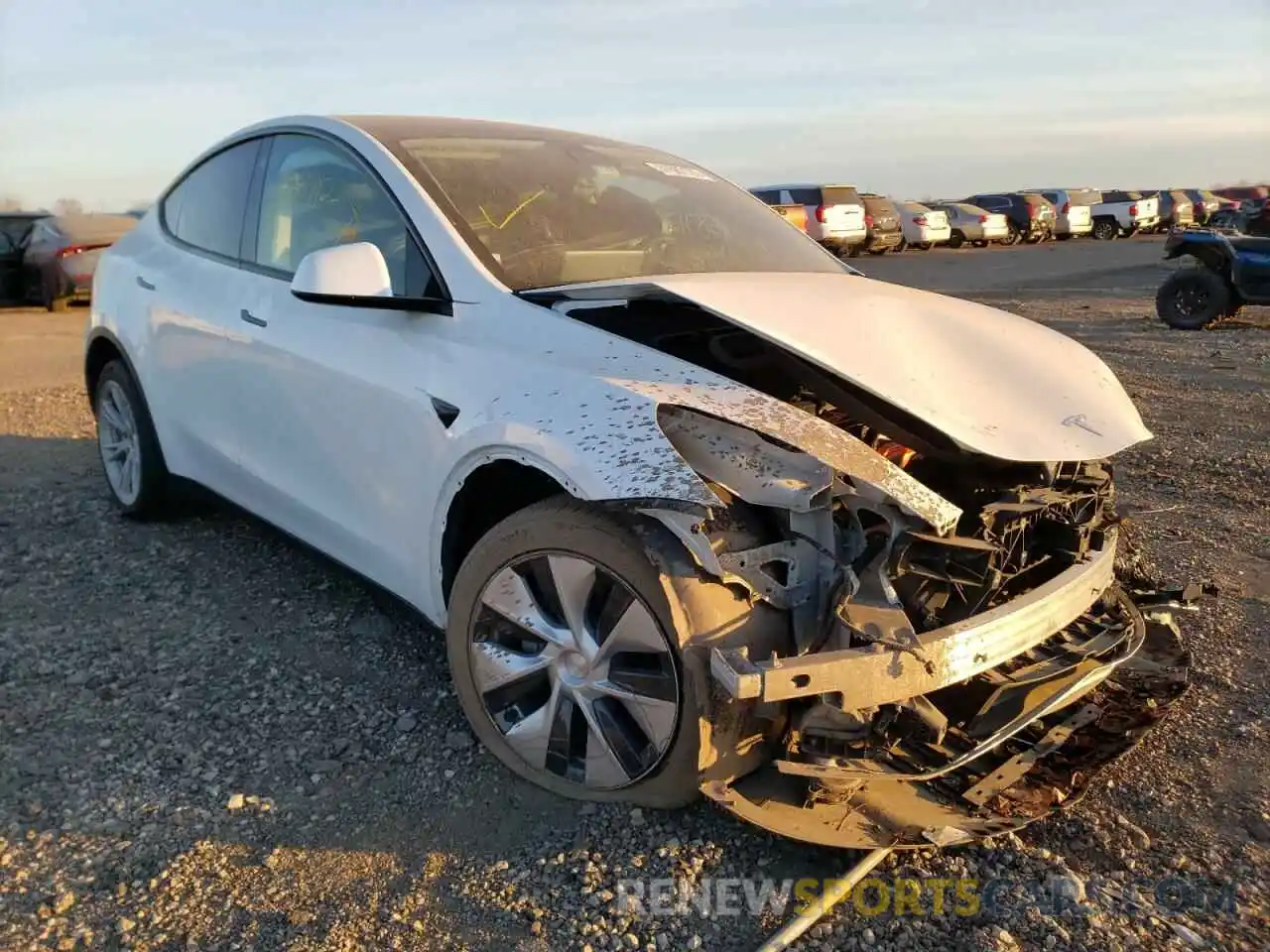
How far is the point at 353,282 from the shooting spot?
283 cm

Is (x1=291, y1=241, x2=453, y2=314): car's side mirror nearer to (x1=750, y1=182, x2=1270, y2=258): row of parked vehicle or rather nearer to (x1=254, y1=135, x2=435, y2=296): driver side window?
(x1=254, y1=135, x2=435, y2=296): driver side window

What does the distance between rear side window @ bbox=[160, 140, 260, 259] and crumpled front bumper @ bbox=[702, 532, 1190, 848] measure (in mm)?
2833

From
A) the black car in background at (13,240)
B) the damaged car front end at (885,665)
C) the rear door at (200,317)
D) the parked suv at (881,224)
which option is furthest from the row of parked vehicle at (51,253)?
the parked suv at (881,224)

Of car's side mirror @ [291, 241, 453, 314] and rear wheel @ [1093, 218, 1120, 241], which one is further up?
rear wheel @ [1093, 218, 1120, 241]

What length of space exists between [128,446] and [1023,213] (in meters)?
30.4

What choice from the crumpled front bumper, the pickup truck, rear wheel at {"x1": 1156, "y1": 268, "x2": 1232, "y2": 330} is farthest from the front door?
the pickup truck

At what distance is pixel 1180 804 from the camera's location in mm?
2564

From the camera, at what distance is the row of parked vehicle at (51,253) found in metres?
13.4

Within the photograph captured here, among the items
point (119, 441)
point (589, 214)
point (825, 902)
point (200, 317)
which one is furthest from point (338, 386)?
point (119, 441)

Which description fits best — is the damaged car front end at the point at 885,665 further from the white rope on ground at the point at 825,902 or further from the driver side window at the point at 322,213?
the driver side window at the point at 322,213

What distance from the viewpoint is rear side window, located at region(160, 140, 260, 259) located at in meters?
3.96

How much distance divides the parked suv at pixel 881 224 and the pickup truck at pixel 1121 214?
459 inches

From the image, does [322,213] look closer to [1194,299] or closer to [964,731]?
[964,731]

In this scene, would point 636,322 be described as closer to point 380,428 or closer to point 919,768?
point 380,428
